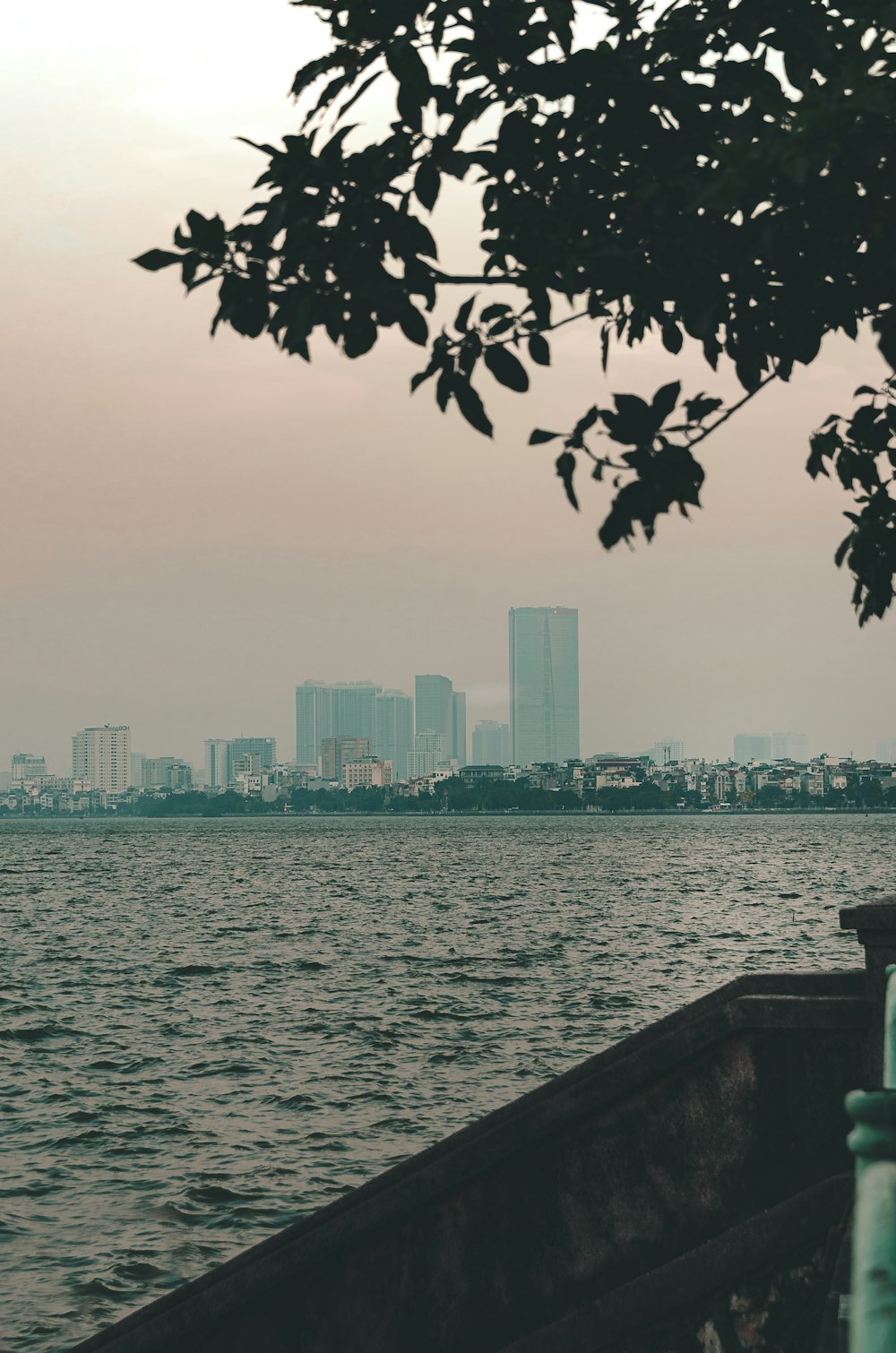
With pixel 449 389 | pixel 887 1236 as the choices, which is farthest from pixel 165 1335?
pixel 887 1236

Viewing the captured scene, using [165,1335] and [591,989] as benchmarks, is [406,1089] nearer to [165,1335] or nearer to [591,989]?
[591,989]

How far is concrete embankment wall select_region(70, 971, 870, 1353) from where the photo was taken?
6.13 metres

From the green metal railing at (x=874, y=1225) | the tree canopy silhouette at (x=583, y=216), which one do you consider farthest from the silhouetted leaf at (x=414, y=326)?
the green metal railing at (x=874, y=1225)

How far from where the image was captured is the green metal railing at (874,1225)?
55.4 inches

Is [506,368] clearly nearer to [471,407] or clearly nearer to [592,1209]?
[471,407]

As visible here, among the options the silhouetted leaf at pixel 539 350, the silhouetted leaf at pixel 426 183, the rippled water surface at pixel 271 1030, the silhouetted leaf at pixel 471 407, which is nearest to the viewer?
the silhouetted leaf at pixel 471 407

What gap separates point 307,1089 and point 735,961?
66.5 feet

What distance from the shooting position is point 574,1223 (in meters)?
6.66

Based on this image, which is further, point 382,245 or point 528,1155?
point 528,1155

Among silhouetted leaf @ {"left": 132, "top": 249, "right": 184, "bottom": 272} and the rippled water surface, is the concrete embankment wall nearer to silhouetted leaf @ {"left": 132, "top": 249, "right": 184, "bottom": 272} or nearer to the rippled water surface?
silhouetted leaf @ {"left": 132, "top": 249, "right": 184, "bottom": 272}

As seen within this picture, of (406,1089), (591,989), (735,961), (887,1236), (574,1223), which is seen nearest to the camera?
(887,1236)

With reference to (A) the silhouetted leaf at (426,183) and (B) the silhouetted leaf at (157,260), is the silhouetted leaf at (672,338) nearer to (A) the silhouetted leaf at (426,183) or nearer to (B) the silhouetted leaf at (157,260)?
(A) the silhouetted leaf at (426,183)

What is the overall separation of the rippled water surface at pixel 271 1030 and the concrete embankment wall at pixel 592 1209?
6936 millimetres

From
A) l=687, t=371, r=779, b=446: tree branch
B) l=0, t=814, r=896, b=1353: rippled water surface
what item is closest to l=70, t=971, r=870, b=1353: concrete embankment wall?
l=687, t=371, r=779, b=446: tree branch
